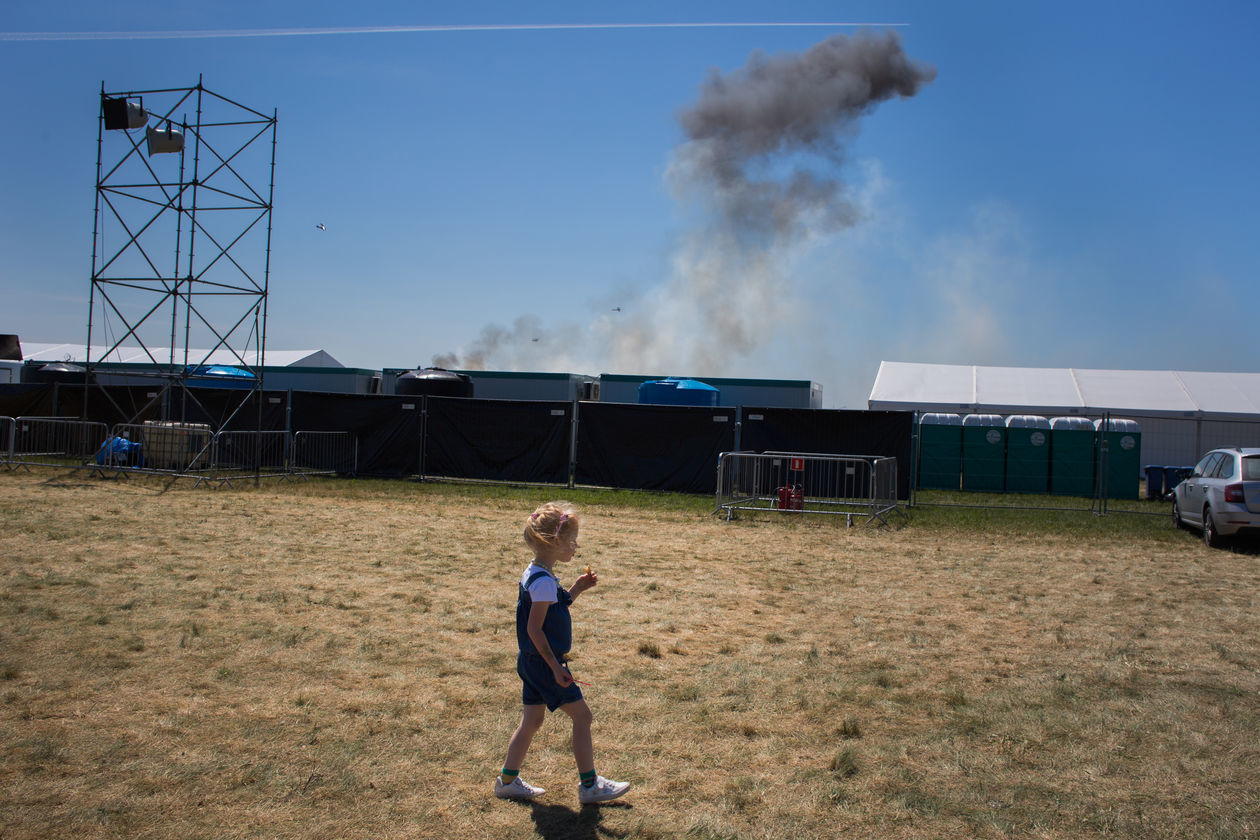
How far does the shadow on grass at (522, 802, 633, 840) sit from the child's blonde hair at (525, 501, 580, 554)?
1.16 m

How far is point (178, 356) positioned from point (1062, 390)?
40.3 meters

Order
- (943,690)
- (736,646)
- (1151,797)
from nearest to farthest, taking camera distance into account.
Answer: (1151,797) < (943,690) < (736,646)

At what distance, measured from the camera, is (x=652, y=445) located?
21250mm

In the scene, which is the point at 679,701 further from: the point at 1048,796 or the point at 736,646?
the point at 1048,796

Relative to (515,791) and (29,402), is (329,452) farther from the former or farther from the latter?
(515,791)

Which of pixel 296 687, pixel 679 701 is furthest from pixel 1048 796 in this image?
pixel 296 687

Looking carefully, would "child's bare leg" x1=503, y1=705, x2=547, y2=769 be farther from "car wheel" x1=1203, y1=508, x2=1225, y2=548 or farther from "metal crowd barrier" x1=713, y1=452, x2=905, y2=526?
"car wheel" x1=1203, y1=508, x2=1225, y2=548

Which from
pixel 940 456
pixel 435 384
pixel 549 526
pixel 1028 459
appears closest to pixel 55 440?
pixel 435 384

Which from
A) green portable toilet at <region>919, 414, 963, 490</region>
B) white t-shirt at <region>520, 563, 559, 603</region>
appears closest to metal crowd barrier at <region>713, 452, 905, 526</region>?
green portable toilet at <region>919, 414, 963, 490</region>

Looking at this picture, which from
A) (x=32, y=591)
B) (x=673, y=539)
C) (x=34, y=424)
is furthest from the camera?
(x=34, y=424)

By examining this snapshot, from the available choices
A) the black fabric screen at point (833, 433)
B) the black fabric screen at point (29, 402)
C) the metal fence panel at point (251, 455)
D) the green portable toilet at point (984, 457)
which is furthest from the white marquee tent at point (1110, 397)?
the black fabric screen at point (29, 402)

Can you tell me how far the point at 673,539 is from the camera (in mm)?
13172

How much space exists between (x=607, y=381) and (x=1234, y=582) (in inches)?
1013

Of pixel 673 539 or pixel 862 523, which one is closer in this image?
pixel 673 539
